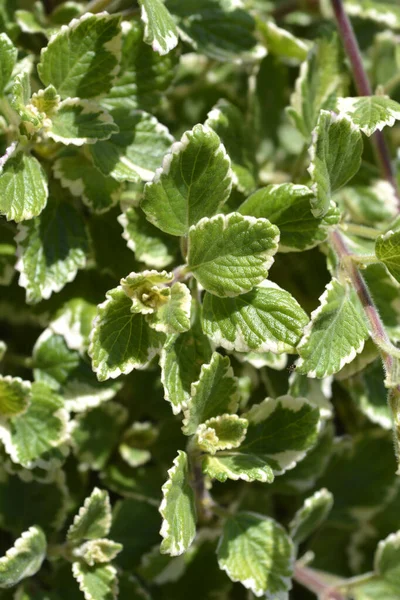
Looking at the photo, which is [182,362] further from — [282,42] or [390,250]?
[282,42]

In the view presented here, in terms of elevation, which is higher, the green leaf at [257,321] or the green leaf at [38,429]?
the green leaf at [257,321]

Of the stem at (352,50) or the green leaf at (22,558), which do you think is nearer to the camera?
the green leaf at (22,558)

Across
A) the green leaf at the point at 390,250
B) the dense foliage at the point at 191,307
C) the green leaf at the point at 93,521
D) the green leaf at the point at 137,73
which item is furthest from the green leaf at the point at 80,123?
the green leaf at the point at 93,521

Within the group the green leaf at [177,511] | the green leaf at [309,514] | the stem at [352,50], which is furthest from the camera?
the stem at [352,50]

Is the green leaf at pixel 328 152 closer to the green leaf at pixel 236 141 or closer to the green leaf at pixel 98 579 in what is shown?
the green leaf at pixel 236 141

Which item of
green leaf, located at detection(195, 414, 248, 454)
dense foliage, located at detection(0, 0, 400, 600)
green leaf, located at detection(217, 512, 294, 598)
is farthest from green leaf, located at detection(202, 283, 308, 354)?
green leaf, located at detection(217, 512, 294, 598)

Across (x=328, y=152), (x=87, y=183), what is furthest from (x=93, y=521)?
(x=328, y=152)

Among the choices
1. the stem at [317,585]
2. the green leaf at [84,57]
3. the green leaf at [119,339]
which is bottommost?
the stem at [317,585]
